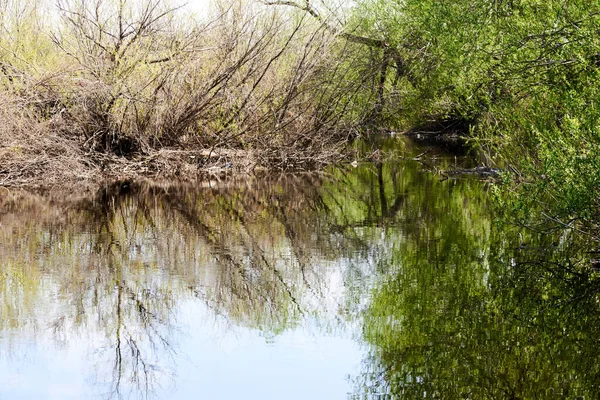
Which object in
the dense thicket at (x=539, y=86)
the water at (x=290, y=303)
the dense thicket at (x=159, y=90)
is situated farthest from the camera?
the dense thicket at (x=159, y=90)

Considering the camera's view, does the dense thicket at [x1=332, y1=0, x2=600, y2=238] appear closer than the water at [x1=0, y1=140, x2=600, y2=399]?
No

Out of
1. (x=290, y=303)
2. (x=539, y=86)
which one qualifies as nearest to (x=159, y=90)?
(x=539, y=86)

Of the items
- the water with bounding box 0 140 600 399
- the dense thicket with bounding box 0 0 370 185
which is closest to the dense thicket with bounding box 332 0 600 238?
the water with bounding box 0 140 600 399

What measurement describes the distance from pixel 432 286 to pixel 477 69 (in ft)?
18.4

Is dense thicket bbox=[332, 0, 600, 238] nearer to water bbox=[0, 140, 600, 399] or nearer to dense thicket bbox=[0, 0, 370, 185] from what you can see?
water bbox=[0, 140, 600, 399]

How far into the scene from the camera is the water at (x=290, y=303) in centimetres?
626

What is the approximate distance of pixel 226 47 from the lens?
20.4m

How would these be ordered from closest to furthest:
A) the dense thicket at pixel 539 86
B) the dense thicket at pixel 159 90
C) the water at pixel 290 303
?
the water at pixel 290 303 → the dense thicket at pixel 539 86 → the dense thicket at pixel 159 90

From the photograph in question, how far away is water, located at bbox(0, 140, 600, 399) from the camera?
626 centimetres

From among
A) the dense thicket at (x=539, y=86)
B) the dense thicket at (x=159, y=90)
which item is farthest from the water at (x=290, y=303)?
the dense thicket at (x=159, y=90)

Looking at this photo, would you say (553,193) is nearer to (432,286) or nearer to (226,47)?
(432,286)

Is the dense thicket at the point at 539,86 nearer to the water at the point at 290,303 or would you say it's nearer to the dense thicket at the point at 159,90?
the water at the point at 290,303

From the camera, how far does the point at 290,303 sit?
8.49 metres

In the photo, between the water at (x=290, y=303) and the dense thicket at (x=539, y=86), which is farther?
the dense thicket at (x=539, y=86)
